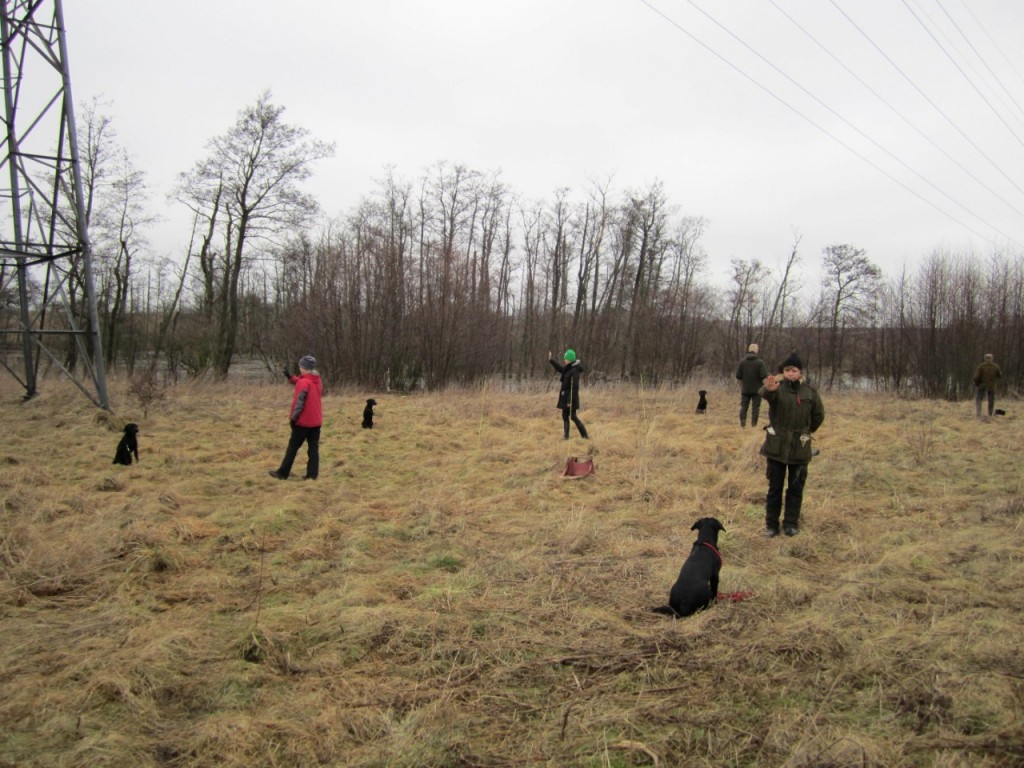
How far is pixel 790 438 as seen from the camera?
6320 mm

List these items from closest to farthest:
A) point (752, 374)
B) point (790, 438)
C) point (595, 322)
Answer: point (790, 438) < point (752, 374) < point (595, 322)

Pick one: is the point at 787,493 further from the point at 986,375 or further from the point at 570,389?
the point at 986,375

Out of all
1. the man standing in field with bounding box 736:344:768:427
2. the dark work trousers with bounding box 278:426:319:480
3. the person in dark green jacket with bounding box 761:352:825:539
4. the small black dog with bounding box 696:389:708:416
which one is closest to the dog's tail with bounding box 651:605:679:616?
the person in dark green jacket with bounding box 761:352:825:539

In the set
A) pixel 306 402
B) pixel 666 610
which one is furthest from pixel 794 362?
pixel 306 402

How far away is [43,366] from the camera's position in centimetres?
2422

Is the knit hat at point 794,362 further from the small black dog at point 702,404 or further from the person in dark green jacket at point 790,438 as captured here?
the small black dog at point 702,404

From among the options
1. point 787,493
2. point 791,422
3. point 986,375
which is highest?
point 986,375

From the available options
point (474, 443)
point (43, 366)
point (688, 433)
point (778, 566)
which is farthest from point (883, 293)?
point (43, 366)

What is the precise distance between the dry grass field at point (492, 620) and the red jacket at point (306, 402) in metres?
0.93

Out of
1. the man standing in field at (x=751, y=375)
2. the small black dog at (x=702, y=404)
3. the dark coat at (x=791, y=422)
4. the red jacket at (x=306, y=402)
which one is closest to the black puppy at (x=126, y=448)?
the red jacket at (x=306, y=402)

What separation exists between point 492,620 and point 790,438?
12.5 ft

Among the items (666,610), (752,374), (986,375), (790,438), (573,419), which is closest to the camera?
(666,610)

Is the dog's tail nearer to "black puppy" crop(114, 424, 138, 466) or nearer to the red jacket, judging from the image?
the red jacket

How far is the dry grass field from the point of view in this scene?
279cm
